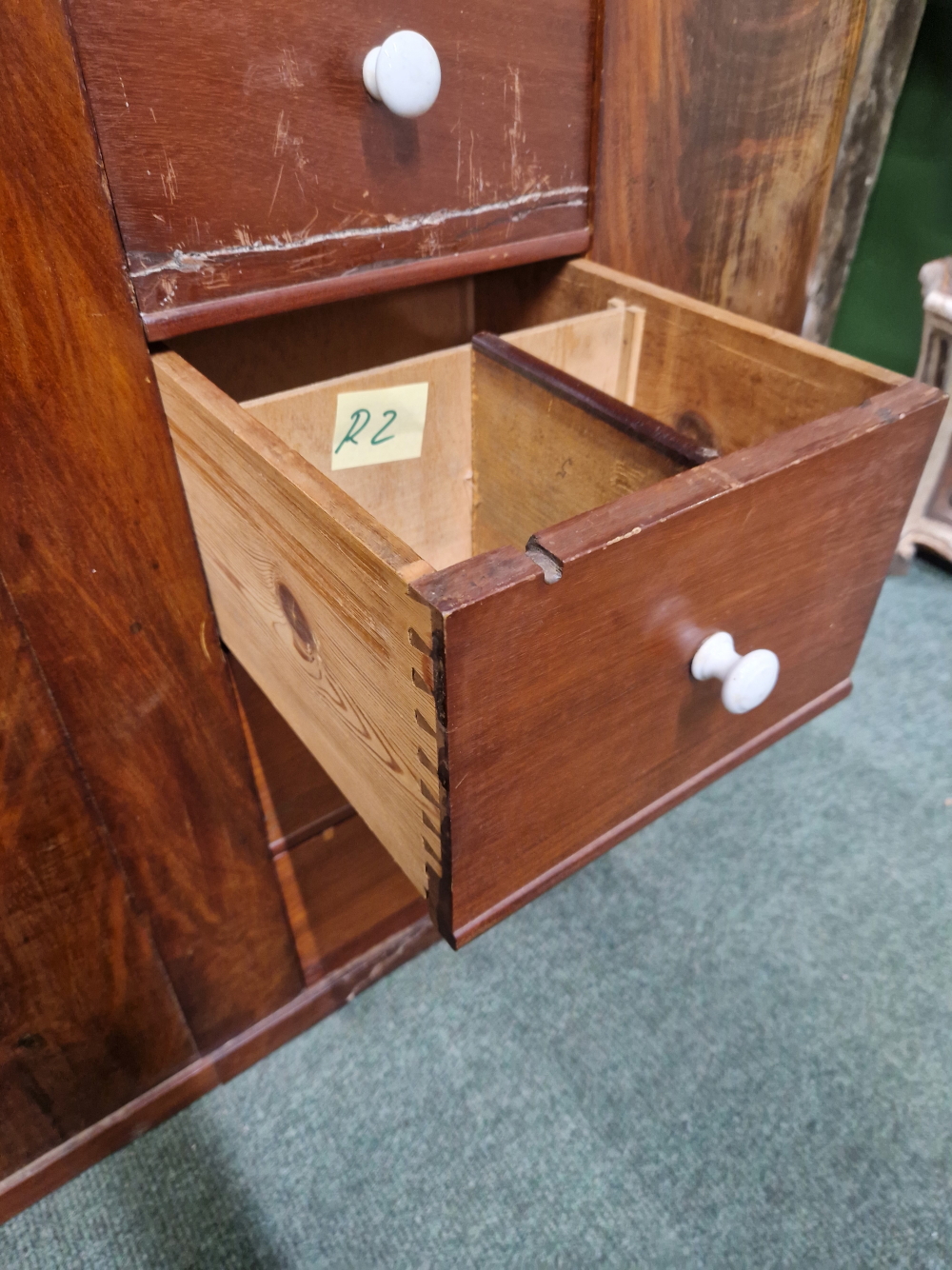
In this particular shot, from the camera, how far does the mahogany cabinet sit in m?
0.41

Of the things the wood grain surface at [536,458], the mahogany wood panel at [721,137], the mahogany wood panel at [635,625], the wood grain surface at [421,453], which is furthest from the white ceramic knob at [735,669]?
the mahogany wood panel at [721,137]

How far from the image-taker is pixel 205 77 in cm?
46

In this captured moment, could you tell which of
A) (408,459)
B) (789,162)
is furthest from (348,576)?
(789,162)

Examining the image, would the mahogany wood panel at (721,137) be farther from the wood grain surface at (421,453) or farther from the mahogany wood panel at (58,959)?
the mahogany wood panel at (58,959)

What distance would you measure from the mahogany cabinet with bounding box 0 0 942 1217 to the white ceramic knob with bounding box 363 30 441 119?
0.02 meters

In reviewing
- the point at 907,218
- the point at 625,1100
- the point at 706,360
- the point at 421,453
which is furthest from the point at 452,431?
the point at 907,218

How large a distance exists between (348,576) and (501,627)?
0.08 m

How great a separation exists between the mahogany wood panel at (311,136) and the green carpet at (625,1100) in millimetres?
727

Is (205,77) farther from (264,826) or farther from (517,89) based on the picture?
(264,826)

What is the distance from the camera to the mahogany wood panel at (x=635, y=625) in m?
0.36

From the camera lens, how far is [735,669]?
17.4 inches

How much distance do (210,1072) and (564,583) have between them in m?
0.74

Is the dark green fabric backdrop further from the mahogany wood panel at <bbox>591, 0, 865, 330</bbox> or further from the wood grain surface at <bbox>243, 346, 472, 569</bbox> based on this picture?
the wood grain surface at <bbox>243, 346, 472, 569</bbox>

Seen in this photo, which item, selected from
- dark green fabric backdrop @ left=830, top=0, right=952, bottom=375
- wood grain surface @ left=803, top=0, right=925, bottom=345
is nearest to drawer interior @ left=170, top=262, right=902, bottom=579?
wood grain surface @ left=803, top=0, right=925, bottom=345
